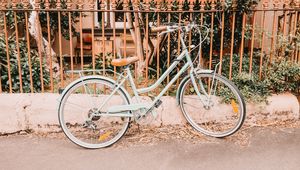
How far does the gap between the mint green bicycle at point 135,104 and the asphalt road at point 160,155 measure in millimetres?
203

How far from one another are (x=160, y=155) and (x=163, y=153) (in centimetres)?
6

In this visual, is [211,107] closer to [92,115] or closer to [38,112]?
[92,115]

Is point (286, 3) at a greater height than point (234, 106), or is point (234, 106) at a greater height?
point (286, 3)

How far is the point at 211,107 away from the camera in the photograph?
4316 millimetres

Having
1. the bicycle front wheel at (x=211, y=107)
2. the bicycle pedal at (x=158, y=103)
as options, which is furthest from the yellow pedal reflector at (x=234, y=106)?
the bicycle pedal at (x=158, y=103)

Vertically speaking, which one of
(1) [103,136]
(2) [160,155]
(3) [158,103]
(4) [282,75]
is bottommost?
(2) [160,155]

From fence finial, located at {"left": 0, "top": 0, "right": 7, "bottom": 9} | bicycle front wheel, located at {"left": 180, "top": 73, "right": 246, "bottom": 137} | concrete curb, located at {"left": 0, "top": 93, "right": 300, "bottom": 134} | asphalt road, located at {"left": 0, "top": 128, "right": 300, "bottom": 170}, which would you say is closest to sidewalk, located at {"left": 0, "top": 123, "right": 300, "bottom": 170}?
asphalt road, located at {"left": 0, "top": 128, "right": 300, "bottom": 170}

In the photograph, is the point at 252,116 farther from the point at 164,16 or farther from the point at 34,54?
the point at 34,54

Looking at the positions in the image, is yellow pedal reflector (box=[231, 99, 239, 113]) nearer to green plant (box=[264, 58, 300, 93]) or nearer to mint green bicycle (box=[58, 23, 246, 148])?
mint green bicycle (box=[58, 23, 246, 148])

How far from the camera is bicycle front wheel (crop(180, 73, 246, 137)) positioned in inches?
168

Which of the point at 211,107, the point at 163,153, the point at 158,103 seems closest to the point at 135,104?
the point at 158,103

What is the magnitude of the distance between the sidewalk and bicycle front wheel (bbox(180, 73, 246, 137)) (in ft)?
0.78

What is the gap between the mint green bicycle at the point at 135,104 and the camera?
12.9ft

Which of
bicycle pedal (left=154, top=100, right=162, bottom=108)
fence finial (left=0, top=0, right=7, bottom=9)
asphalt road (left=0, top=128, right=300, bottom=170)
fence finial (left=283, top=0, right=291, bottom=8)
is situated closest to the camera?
asphalt road (left=0, top=128, right=300, bottom=170)
